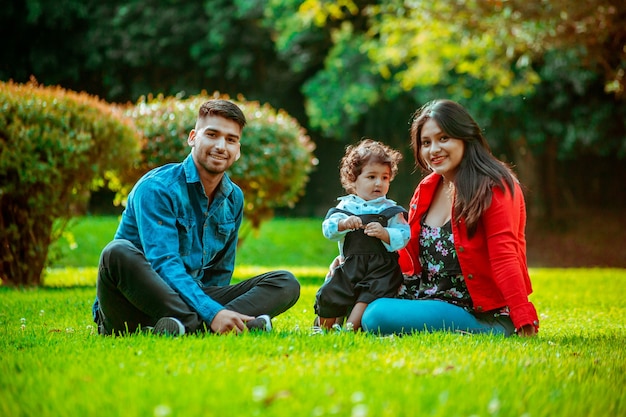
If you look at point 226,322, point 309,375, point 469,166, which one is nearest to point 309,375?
point 309,375

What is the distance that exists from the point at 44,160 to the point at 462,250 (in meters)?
5.50

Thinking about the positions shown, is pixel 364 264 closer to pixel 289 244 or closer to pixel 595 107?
pixel 289 244

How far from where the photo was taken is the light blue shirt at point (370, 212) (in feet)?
16.0

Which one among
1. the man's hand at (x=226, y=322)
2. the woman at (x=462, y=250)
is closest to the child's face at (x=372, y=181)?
the woman at (x=462, y=250)

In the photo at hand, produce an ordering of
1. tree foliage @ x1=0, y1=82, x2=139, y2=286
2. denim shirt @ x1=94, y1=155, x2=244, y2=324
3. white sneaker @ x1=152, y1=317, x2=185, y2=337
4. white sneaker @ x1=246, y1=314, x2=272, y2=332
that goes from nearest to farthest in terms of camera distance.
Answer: white sneaker @ x1=152, y1=317, x2=185, y2=337, denim shirt @ x1=94, y1=155, x2=244, y2=324, white sneaker @ x1=246, y1=314, x2=272, y2=332, tree foliage @ x1=0, y1=82, x2=139, y2=286

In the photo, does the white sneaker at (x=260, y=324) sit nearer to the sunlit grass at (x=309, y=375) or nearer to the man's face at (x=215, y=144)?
the sunlit grass at (x=309, y=375)

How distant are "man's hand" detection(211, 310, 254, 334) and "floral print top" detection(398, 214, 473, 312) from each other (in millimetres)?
1241

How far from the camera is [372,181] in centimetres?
511

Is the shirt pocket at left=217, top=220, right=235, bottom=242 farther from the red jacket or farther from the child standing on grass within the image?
the red jacket

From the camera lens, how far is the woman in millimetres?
4680

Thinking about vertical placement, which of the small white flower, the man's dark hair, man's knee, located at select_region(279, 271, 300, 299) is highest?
the man's dark hair

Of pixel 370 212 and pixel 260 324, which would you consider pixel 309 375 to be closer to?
pixel 260 324

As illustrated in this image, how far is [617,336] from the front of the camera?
5215mm

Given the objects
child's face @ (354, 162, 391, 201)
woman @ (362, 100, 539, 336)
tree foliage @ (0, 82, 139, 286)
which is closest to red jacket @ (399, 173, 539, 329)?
woman @ (362, 100, 539, 336)
